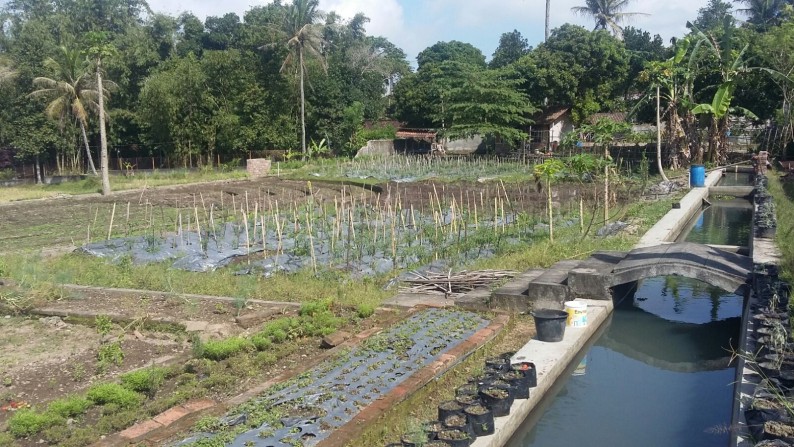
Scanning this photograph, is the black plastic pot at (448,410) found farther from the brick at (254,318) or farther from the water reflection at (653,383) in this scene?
the brick at (254,318)

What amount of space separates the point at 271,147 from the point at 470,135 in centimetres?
1062

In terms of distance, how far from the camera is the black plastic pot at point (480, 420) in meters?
4.52

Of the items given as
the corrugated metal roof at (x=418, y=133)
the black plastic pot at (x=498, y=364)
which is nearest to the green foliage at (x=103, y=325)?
the black plastic pot at (x=498, y=364)

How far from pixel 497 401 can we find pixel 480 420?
387 mm

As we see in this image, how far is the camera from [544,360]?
20.1 ft

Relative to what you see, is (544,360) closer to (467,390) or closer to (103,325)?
(467,390)

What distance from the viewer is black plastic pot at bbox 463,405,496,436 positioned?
4.52 m

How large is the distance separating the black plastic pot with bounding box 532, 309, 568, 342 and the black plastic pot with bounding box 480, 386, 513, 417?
5.56ft

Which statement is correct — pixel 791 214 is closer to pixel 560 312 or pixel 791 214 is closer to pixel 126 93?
pixel 560 312

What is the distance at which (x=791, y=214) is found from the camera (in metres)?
12.3

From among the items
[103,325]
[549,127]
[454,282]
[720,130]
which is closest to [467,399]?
[454,282]

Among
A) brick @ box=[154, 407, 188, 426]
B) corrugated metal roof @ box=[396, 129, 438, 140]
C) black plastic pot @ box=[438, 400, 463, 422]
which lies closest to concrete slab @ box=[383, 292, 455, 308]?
black plastic pot @ box=[438, 400, 463, 422]

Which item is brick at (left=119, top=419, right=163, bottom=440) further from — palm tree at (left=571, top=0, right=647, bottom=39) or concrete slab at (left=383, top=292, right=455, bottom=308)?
palm tree at (left=571, top=0, right=647, bottom=39)

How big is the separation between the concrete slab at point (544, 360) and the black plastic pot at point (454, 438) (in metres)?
0.18
